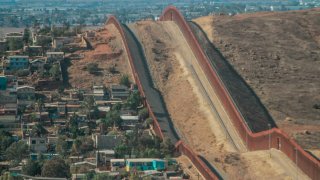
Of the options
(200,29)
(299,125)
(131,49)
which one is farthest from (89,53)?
(299,125)

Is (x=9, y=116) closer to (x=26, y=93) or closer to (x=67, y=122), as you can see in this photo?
(x=67, y=122)

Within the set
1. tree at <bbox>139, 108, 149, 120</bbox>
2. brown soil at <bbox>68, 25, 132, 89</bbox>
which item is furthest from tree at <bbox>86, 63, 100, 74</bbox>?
tree at <bbox>139, 108, 149, 120</bbox>

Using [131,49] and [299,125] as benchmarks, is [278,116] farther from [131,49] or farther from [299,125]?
[131,49]

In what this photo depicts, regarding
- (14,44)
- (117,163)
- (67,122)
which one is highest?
(14,44)

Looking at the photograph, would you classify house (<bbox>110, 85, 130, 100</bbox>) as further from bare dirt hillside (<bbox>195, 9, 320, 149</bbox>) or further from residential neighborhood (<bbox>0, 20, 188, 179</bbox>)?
bare dirt hillside (<bbox>195, 9, 320, 149</bbox>)

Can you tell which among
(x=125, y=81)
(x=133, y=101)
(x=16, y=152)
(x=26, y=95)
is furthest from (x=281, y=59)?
(x=16, y=152)

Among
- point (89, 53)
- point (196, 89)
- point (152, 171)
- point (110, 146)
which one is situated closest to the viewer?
point (152, 171)

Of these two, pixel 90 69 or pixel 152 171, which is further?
pixel 90 69
